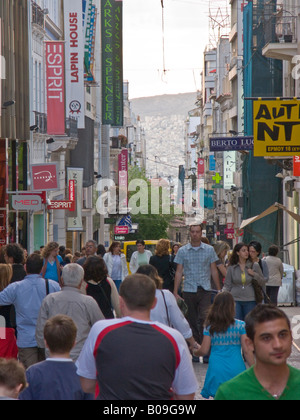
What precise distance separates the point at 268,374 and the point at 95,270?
19.4ft

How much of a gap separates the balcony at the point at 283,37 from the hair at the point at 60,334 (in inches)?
942

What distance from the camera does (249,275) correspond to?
13.0 meters

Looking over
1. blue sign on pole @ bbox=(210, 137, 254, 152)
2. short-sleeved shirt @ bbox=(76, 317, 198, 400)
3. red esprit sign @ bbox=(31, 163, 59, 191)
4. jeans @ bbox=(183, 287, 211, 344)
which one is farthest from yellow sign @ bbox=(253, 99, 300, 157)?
short-sleeved shirt @ bbox=(76, 317, 198, 400)

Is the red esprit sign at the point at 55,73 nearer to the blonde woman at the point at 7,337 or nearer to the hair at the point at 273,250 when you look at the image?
the hair at the point at 273,250

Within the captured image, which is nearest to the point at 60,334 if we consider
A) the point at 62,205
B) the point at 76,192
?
the point at 62,205

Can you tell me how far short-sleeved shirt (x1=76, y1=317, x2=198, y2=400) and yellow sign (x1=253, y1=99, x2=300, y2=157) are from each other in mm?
17211

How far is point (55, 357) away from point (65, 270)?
2.66 m

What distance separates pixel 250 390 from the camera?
13.5ft

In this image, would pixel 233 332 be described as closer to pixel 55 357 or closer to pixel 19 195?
pixel 55 357

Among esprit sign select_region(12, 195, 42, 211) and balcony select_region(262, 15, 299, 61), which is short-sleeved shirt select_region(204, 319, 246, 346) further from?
balcony select_region(262, 15, 299, 61)

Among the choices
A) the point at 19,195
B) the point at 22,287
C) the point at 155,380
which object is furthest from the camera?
the point at 19,195

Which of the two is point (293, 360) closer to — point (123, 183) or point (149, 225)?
point (123, 183)

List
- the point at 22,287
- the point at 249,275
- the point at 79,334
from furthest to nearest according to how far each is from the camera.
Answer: the point at 249,275 < the point at 22,287 < the point at 79,334

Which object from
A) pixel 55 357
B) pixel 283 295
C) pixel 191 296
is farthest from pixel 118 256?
pixel 55 357
